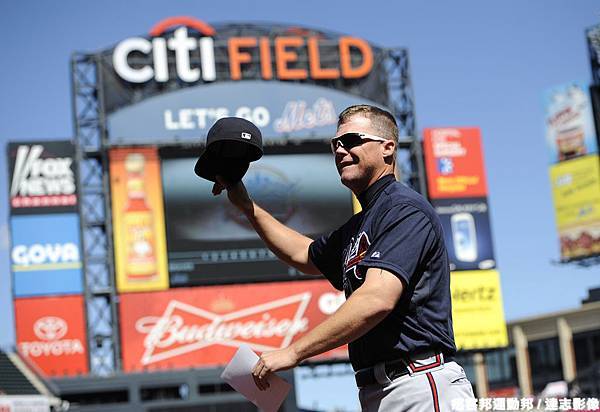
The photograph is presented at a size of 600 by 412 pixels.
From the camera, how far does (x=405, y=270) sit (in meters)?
3.33

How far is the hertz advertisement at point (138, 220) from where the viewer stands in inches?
1097

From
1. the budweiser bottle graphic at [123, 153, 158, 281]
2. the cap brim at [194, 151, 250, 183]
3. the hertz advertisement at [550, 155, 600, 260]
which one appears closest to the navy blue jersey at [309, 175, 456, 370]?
the cap brim at [194, 151, 250, 183]

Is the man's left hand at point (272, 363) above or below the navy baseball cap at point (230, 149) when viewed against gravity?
below

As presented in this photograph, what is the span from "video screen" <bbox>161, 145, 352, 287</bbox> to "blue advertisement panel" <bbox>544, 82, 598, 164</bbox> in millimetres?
12407

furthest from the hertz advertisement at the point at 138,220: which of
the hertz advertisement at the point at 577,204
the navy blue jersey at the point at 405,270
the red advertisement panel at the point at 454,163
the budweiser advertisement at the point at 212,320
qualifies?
the navy blue jersey at the point at 405,270

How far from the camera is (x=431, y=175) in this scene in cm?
3111

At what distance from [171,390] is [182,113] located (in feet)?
23.8

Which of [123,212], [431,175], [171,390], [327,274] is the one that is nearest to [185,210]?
[123,212]

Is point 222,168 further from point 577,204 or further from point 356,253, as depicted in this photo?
point 577,204

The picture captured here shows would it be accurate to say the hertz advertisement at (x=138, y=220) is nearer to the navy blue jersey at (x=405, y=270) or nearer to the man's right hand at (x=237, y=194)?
the man's right hand at (x=237, y=194)

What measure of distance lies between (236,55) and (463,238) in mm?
8046

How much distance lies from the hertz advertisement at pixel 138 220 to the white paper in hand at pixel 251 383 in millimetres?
24470

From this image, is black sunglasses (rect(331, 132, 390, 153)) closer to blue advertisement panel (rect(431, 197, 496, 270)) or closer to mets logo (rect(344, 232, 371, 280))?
mets logo (rect(344, 232, 371, 280))

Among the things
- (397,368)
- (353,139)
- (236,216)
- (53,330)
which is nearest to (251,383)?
(397,368)
